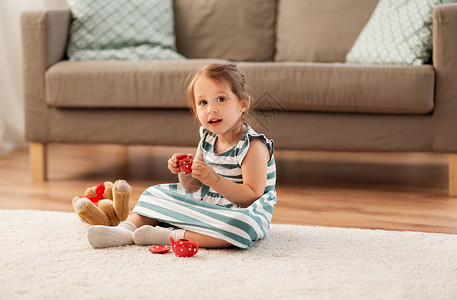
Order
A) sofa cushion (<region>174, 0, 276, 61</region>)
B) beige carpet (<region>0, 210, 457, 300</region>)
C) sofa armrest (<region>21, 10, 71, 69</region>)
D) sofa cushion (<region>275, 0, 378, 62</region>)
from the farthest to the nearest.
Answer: sofa cushion (<region>174, 0, 276, 61</region>), sofa cushion (<region>275, 0, 378, 62</region>), sofa armrest (<region>21, 10, 71, 69</region>), beige carpet (<region>0, 210, 457, 300</region>)

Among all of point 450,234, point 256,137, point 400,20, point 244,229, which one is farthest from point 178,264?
point 400,20

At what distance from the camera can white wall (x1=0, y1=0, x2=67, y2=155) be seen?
131 inches

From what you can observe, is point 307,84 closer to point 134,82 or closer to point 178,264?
point 134,82

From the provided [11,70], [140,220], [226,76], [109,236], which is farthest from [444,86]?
[11,70]

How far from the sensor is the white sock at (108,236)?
1.47m

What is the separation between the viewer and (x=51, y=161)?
299 cm

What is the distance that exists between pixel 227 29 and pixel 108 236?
167 cm

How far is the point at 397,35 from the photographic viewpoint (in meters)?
2.42

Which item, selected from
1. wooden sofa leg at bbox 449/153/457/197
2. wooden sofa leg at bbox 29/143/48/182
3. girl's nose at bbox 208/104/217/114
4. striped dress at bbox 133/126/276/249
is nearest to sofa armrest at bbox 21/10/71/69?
wooden sofa leg at bbox 29/143/48/182

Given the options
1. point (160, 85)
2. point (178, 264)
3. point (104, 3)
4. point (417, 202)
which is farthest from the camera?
point (104, 3)

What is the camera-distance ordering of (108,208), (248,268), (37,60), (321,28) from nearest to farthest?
(248,268)
(108,208)
(37,60)
(321,28)

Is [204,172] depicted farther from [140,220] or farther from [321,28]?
[321,28]

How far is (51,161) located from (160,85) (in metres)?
0.98

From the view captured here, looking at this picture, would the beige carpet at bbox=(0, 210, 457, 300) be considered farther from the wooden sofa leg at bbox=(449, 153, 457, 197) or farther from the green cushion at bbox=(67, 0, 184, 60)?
the green cushion at bbox=(67, 0, 184, 60)
